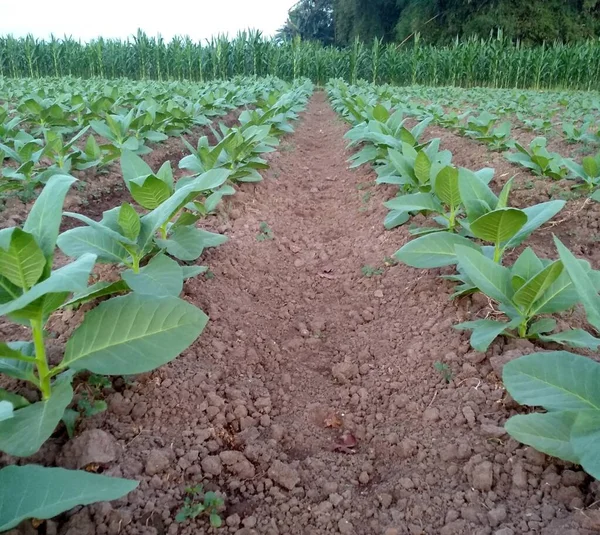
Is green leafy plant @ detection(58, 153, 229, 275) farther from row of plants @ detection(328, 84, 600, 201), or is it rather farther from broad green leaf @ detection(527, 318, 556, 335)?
row of plants @ detection(328, 84, 600, 201)

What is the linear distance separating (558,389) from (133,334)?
1119mm

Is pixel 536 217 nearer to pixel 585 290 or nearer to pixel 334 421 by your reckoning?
pixel 585 290

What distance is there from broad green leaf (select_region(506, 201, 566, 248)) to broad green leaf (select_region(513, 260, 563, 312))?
1.20ft

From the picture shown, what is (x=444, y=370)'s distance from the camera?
1.94 m

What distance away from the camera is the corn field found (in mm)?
19625

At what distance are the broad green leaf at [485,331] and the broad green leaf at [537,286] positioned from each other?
88 millimetres

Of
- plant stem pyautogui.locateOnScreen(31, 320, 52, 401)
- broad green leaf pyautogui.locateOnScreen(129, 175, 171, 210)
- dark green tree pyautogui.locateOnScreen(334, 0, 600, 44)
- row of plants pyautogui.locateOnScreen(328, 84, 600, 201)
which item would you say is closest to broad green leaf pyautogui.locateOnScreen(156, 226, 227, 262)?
broad green leaf pyautogui.locateOnScreen(129, 175, 171, 210)

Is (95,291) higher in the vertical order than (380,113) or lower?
lower

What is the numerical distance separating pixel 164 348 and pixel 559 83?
21002 millimetres

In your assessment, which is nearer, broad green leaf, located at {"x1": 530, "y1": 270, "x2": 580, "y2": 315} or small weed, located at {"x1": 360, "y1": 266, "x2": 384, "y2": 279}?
broad green leaf, located at {"x1": 530, "y1": 270, "x2": 580, "y2": 315}

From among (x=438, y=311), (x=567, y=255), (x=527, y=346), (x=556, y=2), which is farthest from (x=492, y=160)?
(x=556, y=2)

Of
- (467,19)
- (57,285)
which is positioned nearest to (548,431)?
(57,285)

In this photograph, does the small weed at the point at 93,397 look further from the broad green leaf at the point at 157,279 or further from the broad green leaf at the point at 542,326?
the broad green leaf at the point at 542,326

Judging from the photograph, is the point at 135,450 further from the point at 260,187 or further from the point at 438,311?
the point at 260,187
